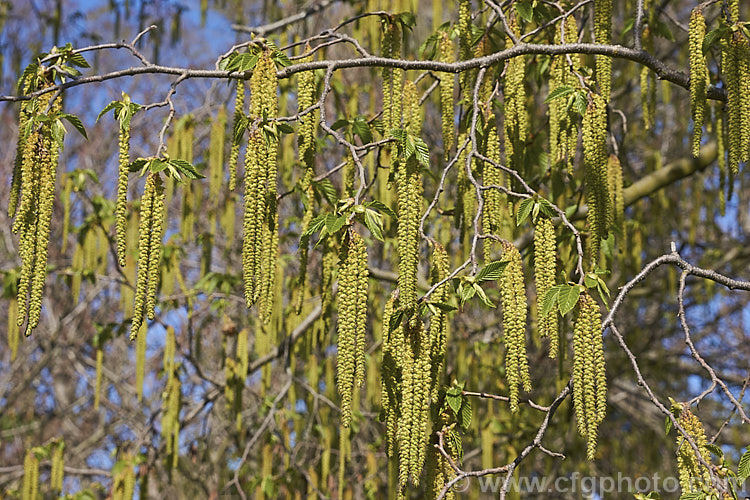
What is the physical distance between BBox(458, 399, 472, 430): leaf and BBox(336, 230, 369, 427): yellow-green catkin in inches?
21.6

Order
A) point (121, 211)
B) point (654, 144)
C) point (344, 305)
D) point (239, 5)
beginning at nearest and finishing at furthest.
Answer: point (344, 305) → point (121, 211) → point (239, 5) → point (654, 144)

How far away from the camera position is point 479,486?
222 inches

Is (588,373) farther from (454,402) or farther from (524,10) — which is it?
(524,10)

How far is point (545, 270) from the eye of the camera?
228cm

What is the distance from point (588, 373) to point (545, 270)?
343 millimetres

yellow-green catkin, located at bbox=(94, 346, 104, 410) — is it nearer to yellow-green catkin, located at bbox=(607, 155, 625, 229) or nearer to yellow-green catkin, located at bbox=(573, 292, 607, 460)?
yellow-green catkin, located at bbox=(607, 155, 625, 229)

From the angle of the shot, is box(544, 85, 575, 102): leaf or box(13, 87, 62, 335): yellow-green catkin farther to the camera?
box(544, 85, 575, 102): leaf

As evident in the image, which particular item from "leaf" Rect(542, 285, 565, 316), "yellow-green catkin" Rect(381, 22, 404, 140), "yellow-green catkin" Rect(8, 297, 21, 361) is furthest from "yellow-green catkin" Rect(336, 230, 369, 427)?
"yellow-green catkin" Rect(8, 297, 21, 361)

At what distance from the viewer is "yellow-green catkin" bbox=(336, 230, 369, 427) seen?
1.98 meters

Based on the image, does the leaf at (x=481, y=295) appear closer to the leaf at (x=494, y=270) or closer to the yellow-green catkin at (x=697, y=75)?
the leaf at (x=494, y=270)

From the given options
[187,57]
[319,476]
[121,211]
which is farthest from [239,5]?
[187,57]

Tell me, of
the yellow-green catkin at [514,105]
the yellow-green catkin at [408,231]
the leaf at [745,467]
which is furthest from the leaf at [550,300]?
the yellow-green catkin at [514,105]

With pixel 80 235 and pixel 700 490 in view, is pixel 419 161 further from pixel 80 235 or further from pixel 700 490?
pixel 80 235

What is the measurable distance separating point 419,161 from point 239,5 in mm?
4658
